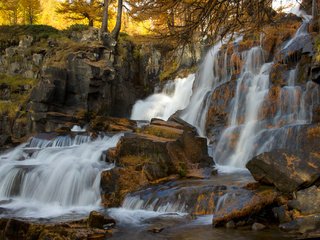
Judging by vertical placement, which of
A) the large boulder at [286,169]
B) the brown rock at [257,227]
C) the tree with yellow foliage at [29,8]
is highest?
the tree with yellow foliage at [29,8]

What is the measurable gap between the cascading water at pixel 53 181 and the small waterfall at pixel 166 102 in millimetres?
8720

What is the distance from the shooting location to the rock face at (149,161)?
1098cm

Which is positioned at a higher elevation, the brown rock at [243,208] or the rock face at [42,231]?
the brown rock at [243,208]

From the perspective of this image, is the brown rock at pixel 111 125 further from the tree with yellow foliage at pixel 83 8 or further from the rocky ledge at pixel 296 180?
the tree with yellow foliage at pixel 83 8

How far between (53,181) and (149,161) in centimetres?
282

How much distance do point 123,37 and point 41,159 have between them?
14716mm

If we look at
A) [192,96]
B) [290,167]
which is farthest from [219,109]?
[290,167]

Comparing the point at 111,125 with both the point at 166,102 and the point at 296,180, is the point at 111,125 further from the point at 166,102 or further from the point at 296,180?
the point at 296,180

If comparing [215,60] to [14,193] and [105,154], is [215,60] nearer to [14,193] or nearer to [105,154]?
[105,154]

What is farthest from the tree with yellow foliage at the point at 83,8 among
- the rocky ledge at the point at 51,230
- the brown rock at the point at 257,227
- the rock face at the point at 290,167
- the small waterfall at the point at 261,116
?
the brown rock at the point at 257,227

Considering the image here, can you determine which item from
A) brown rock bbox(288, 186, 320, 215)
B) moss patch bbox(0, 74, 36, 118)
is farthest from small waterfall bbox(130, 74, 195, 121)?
brown rock bbox(288, 186, 320, 215)

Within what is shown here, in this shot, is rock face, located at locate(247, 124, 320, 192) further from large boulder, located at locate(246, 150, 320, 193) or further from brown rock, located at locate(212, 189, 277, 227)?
brown rock, located at locate(212, 189, 277, 227)

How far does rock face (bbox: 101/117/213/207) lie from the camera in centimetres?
1098

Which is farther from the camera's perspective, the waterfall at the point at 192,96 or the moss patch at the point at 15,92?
the moss patch at the point at 15,92
